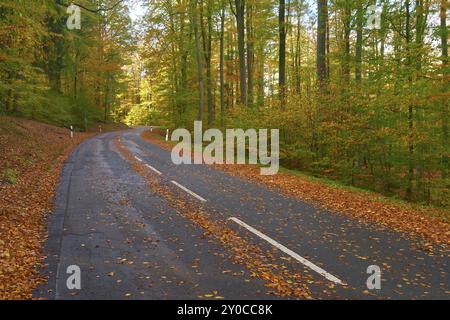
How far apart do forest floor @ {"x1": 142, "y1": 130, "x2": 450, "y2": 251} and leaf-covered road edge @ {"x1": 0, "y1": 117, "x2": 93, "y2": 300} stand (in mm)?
6588

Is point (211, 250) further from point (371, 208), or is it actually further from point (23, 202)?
point (23, 202)

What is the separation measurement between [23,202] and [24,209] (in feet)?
2.45

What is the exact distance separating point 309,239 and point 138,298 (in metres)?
3.66

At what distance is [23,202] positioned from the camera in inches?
381

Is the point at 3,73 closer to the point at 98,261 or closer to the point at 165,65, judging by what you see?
the point at 98,261

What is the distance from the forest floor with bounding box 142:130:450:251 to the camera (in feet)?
26.9

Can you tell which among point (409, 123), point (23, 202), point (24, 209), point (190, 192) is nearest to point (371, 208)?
point (190, 192)

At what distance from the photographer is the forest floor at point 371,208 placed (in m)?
8.20

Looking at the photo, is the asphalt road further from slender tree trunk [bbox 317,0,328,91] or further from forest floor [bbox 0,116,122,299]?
slender tree trunk [bbox 317,0,328,91]

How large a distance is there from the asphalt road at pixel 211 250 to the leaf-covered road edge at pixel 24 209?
25 centimetres

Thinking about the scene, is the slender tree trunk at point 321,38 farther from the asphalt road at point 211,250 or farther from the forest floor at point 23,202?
the forest floor at point 23,202

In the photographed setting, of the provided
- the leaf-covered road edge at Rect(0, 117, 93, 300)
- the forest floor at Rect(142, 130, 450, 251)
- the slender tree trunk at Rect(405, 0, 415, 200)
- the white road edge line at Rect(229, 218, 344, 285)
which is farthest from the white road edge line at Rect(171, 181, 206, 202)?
the slender tree trunk at Rect(405, 0, 415, 200)

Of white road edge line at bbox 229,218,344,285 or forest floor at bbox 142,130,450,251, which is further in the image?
forest floor at bbox 142,130,450,251

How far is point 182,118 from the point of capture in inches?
1345
